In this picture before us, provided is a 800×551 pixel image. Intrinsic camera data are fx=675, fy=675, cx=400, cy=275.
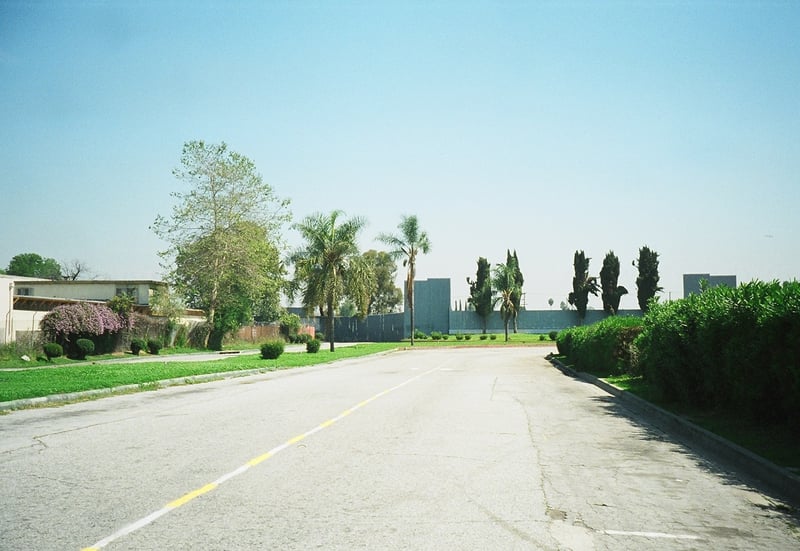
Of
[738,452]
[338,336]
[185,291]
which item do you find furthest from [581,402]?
[338,336]

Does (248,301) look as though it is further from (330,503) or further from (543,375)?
(330,503)

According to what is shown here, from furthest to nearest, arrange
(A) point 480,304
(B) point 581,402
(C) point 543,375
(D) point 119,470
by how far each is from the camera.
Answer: (A) point 480,304 < (C) point 543,375 < (B) point 581,402 < (D) point 119,470

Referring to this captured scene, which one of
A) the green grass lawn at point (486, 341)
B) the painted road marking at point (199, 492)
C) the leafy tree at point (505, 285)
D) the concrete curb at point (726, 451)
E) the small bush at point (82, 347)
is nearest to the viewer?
the painted road marking at point (199, 492)

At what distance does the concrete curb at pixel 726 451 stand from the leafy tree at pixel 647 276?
65.1 m

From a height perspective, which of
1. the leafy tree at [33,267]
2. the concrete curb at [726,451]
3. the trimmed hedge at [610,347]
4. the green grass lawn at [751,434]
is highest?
the leafy tree at [33,267]

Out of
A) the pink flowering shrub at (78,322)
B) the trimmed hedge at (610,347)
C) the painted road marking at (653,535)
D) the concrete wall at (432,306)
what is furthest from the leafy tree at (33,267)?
the painted road marking at (653,535)

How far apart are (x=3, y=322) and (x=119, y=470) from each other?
32.1 metres

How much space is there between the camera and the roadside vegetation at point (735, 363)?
905 centimetres

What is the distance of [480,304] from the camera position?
7906cm

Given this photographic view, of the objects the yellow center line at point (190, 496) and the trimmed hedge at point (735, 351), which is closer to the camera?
the yellow center line at point (190, 496)

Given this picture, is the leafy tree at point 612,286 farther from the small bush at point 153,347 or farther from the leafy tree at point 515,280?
the small bush at point 153,347

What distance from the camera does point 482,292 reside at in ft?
260

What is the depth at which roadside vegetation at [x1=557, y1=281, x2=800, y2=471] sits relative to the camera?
905 centimetres

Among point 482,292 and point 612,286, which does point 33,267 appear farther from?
point 612,286
